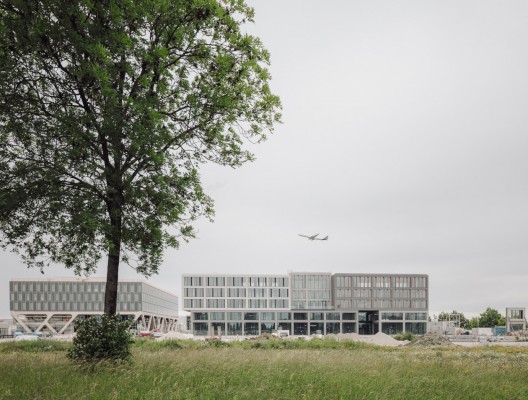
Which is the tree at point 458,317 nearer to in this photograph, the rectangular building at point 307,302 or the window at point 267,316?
the rectangular building at point 307,302

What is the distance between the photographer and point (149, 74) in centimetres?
1388

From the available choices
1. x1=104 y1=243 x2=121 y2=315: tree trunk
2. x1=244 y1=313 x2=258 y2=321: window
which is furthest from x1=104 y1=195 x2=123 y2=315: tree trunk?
x1=244 y1=313 x2=258 y2=321: window

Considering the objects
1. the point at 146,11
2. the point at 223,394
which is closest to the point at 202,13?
the point at 146,11

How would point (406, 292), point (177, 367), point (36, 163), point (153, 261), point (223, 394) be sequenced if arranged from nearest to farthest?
point (223, 394)
point (177, 367)
point (36, 163)
point (153, 261)
point (406, 292)

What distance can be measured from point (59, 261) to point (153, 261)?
3.73m

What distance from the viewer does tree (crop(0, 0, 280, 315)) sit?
12156 mm

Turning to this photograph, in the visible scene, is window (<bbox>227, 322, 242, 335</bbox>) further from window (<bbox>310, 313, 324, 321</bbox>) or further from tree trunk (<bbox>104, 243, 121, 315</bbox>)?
tree trunk (<bbox>104, 243, 121, 315</bbox>)

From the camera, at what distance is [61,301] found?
129 m

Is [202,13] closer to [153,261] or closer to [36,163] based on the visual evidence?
[36,163]

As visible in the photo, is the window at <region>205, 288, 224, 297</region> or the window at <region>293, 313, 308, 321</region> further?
the window at <region>293, 313, 308, 321</region>

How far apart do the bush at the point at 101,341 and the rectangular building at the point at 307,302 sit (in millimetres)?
109351

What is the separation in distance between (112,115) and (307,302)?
383ft

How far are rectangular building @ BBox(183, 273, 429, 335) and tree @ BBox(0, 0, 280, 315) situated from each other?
108 m

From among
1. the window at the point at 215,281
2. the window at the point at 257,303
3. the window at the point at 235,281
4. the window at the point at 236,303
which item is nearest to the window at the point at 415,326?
the window at the point at 257,303
